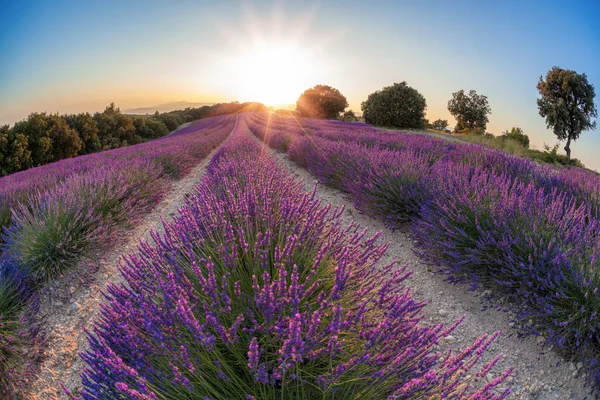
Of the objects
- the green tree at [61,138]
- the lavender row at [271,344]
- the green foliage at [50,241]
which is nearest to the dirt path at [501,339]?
the lavender row at [271,344]

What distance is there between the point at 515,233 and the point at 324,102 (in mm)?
42425

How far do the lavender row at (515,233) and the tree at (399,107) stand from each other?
71.7 ft

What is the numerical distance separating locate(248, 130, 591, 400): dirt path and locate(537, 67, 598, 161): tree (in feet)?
94.0

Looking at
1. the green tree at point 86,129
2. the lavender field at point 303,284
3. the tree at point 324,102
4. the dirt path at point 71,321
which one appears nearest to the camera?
the lavender field at point 303,284

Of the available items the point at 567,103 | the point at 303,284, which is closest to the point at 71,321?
the point at 303,284

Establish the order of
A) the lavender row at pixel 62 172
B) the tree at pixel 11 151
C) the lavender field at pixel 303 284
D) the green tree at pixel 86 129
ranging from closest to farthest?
the lavender field at pixel 303 284, the lavender row at pixel 62 172, the tree at pixel 11 151, the green tree at pixel 86 129

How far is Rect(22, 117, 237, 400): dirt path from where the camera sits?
7.95ft

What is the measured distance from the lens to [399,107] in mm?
25859

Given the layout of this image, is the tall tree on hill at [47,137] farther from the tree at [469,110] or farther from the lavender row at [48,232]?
the tree at [469,110]

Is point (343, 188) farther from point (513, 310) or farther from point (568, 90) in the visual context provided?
point (568, 90)

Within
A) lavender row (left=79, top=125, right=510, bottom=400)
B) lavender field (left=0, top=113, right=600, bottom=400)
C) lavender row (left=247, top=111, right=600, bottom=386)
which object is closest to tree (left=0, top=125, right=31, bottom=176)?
lavender field (left=0, top=113, right=600, bottom=400)

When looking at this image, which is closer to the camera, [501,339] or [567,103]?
[501,339]

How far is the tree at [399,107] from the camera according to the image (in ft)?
83.5

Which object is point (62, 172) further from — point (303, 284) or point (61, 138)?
point (61, 138)
